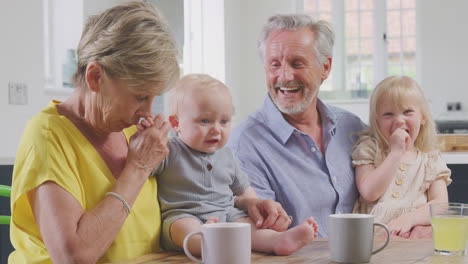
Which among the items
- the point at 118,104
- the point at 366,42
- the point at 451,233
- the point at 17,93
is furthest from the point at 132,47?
the point at 366,42

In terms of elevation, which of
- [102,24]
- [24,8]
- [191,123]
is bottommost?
[191,123]

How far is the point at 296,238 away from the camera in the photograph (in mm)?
1256

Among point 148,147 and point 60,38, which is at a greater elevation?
point 60,38

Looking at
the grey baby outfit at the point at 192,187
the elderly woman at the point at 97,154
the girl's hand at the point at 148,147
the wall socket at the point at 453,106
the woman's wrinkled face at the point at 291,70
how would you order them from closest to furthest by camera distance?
1. the elderly woman at the point at 97,154
2. the girl's hand at the point at 148,147
3. the grey baby outfit at the point at 192,187
4. the woman's wrinkled face at the point at 291,70
5. the wall socket at the point at 453,106

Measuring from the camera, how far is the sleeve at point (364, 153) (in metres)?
2.03

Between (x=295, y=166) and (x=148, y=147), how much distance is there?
782 millimetres

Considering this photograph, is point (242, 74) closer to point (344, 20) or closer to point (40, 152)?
point (344, 20)

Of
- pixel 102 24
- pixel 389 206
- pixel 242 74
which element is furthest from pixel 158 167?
pixel 242 74

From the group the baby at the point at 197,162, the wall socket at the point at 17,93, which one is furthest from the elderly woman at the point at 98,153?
the wall socket at the point at 17,93

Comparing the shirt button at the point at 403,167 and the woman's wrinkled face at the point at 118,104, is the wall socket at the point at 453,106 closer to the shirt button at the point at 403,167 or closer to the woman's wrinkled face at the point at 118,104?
the shirt button at the point at 403,167

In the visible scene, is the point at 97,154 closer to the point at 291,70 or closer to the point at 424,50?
the point at 291,70

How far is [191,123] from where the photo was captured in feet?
4.93

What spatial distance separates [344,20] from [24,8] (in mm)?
5232

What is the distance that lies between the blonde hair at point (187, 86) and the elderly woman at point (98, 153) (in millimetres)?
168
